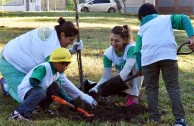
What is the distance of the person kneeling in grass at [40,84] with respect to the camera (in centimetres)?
415

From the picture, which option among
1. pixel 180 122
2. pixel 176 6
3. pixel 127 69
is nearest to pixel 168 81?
pixel 180 122

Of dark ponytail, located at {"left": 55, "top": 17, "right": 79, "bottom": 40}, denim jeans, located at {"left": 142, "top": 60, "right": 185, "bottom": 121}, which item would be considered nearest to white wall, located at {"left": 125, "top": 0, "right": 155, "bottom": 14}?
dark ponytail, located at {"left": 55, "top": 17, "right": 79, "bottom": 40}

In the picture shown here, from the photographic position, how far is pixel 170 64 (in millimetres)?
4031

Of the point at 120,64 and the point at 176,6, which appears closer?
the point at 120,64

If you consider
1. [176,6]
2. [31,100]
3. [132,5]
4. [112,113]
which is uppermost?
[132,5]

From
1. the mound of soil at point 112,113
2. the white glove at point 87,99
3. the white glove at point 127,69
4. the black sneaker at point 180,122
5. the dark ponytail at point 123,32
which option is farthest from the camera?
the white glove at point 127,69

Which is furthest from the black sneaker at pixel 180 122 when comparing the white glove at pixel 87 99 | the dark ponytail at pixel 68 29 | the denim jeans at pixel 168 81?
the dark ponytail at pixel 68 29

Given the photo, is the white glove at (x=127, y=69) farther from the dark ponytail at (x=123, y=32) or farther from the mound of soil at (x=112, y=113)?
the mound of soil at (x=112, y=113)

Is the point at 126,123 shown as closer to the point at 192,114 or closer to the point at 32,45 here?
the point at 192,114

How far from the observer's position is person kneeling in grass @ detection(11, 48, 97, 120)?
415 centimetres

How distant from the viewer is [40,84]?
14.1 feet

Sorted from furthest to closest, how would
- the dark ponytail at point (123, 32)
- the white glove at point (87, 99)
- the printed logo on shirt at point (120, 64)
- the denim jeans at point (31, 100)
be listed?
the printed logo on shirt at point (120, 64)
the dark ponytail at point (123, 32)
the white glove at point (87, 99)
the denim jeans at point (31, 100)

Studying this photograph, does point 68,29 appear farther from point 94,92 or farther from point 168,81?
point 168,81

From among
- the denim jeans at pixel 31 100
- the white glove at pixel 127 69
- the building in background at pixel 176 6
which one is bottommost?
the denim jeans at pixel 31 100
